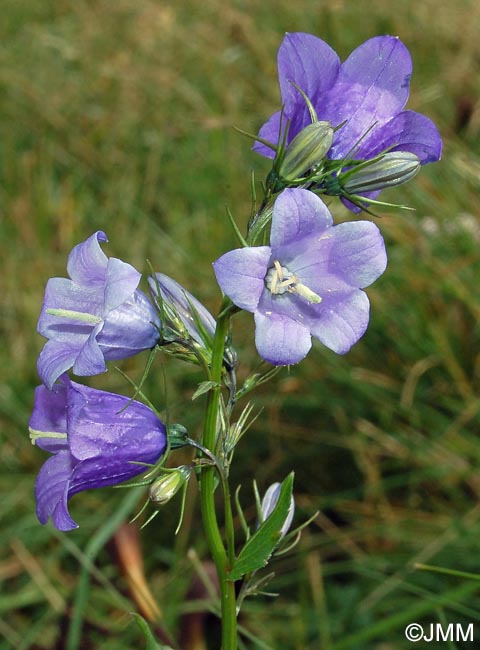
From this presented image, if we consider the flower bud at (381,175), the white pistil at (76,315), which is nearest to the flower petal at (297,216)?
the flower bud at (381,175)

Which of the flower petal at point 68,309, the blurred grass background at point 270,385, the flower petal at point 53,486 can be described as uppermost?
the flower petal at point 68,309

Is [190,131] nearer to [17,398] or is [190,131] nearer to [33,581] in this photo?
[17,398]

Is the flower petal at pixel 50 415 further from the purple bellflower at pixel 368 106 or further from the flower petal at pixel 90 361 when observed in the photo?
the purple bellflower at pixel 368 106

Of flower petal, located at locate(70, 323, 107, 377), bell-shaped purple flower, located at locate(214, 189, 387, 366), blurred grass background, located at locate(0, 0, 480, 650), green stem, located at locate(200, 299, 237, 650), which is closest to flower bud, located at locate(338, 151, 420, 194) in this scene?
bell-shaped purple flower, located at locate(214, 189, 387, 366)

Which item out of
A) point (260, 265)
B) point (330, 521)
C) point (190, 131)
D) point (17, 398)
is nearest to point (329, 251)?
point (260, 265)

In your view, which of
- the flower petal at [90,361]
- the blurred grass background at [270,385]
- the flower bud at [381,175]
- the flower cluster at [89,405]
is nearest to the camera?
the flower petal at [90,361]

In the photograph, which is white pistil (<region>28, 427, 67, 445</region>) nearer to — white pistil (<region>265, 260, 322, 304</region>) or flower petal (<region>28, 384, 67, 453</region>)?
flower petal (<region>28, 384, 67, 453</region>)
